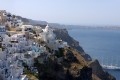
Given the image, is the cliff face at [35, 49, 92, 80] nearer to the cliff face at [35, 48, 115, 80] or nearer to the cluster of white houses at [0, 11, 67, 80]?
the cliff face at [35, 48, 115, 80]

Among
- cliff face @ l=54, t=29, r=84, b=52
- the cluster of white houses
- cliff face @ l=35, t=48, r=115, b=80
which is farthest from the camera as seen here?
cliff face @ l=54, t=29, r=84, b=52

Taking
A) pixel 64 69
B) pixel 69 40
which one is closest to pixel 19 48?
pixel 64 69

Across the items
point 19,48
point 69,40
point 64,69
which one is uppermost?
point 19,48

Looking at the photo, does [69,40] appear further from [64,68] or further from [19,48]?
[19,48]

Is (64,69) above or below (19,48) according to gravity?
below

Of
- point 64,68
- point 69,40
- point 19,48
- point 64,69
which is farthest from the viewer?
point 69,40

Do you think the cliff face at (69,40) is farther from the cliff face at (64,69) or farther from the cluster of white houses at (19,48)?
the cliff face at (64,69)

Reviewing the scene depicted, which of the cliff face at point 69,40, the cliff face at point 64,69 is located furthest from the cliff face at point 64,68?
the cliff face at point 69,40

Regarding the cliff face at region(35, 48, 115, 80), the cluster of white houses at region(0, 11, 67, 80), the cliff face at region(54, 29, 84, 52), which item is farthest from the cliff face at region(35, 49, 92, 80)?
the cliff face at region(54, 29, 84, 52)
